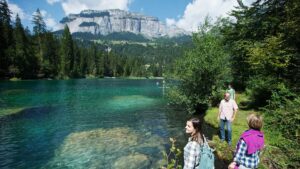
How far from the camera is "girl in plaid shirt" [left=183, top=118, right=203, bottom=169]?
219 inches

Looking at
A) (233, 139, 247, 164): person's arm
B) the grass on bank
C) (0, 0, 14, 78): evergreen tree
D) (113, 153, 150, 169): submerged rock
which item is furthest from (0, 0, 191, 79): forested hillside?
(233, 139, 247, 164): person's arm

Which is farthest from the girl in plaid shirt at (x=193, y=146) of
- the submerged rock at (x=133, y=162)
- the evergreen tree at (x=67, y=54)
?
the evergreen tree at (x=67, y=54)

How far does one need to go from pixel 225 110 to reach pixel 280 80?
18.8 ft

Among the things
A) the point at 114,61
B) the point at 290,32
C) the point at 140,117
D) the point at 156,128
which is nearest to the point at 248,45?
the point at 290,32

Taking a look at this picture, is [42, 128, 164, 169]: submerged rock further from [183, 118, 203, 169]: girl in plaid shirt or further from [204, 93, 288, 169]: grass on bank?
[183, 118, 203, 169]: girl in plaid shirt

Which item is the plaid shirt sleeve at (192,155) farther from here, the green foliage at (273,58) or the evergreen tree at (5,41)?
the evergreen tree at (5,41)

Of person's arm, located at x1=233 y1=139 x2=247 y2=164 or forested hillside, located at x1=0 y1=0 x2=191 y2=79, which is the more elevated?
forested hillside, located at x1=0 y1=0 x2=191 y2=79

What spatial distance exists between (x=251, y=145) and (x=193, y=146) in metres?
1.39

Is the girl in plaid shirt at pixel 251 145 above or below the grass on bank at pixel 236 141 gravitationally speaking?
above

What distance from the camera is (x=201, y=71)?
1019 inches

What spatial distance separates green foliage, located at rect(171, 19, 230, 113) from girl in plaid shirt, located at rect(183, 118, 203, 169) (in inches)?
791

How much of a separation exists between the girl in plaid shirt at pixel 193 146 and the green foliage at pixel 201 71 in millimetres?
20079

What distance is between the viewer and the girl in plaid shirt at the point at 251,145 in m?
5.84

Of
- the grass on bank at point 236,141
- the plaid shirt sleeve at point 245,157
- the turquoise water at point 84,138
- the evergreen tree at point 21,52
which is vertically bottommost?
the turquoise water at point 84,138
